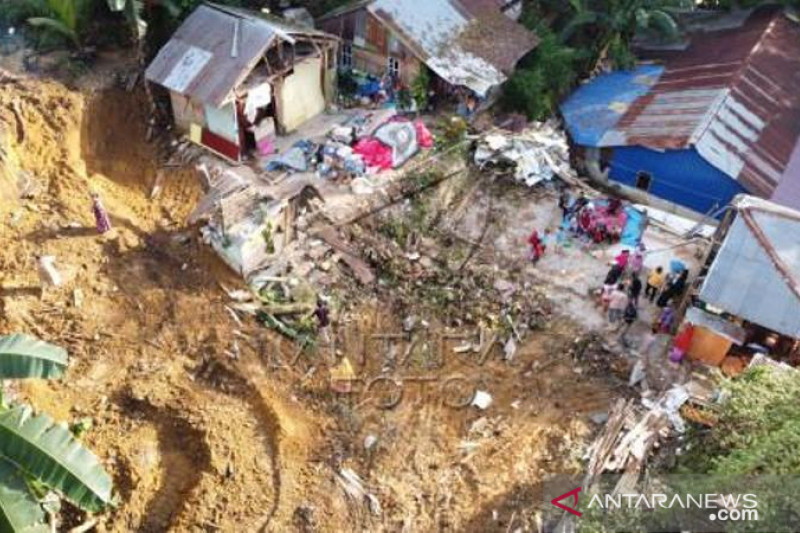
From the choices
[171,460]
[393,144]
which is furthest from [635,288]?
[171,460]

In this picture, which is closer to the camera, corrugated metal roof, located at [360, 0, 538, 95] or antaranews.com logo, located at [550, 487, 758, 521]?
antaranews.com logo, located at [550, 487, 758, 521]

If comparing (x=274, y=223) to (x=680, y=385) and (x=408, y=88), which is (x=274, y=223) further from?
(x=680, y=385)

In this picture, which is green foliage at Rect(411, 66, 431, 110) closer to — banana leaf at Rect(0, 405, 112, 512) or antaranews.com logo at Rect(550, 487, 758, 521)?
antaranews.com logo at Rect(550, 487, 758, 521)

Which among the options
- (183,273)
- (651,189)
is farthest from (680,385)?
(183,273)

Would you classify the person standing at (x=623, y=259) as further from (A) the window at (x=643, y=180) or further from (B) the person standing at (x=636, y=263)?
(A) the window at (x=643, y=180)

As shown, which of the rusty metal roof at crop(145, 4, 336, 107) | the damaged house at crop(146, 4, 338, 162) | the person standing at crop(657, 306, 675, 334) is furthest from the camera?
the damaged house at crop(146, 4, 338, 162)

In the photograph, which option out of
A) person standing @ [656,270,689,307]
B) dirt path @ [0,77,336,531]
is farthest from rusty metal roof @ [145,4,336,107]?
person standing @ [656,270,689,307]
